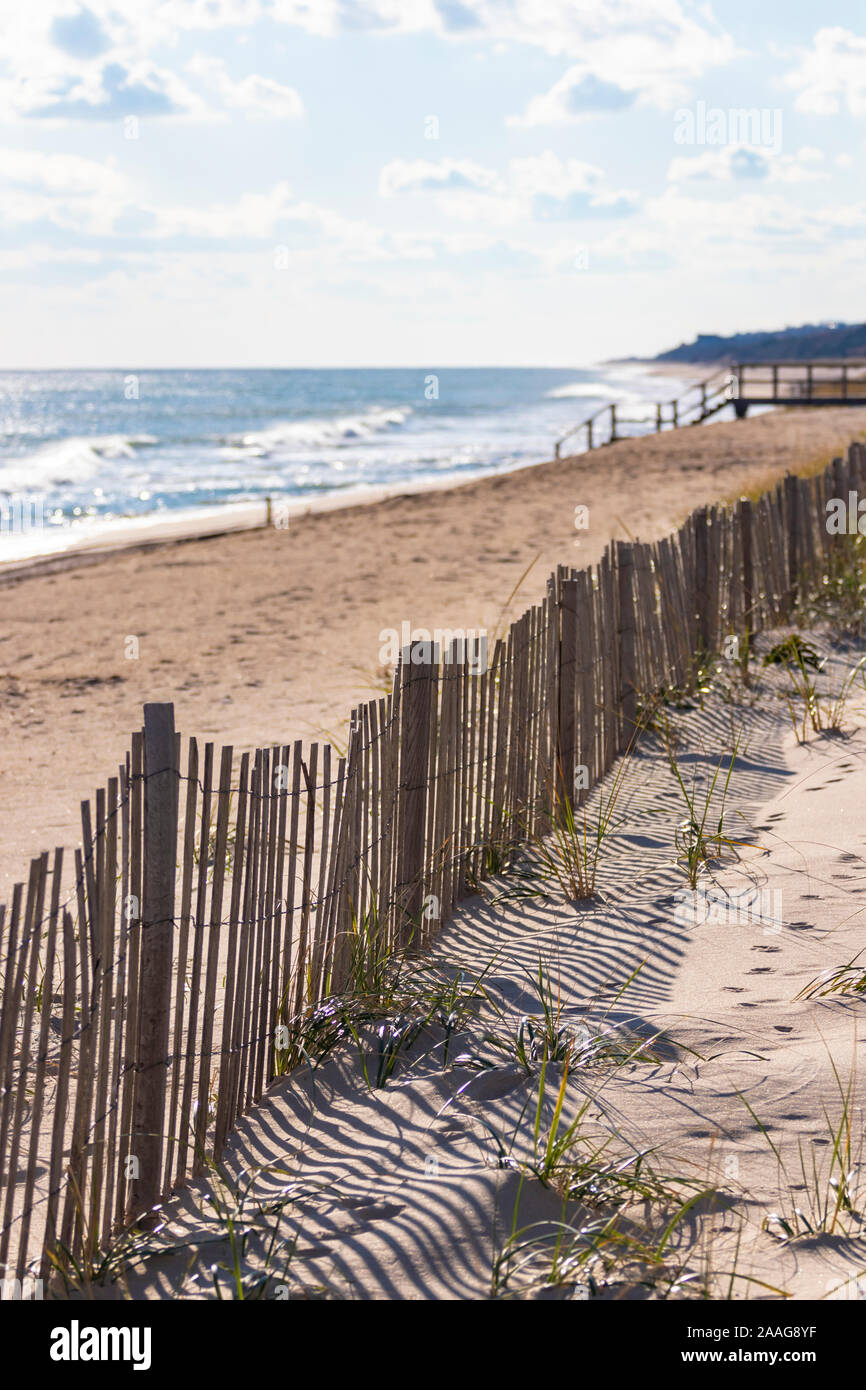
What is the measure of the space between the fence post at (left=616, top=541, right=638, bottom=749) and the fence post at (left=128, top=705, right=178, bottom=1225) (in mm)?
3389

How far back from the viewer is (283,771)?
10.1 feet

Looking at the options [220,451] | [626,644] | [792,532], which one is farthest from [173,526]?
[220,451]

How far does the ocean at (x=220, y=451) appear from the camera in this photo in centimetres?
2284

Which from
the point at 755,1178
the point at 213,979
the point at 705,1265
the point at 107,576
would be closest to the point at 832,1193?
the point at 755,1178

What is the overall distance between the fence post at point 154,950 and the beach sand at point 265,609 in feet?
7.71

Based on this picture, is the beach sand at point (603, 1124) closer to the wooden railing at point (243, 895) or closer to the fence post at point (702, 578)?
the wooden railing at point (243, 895)

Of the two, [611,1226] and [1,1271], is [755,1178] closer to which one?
[611,1226]

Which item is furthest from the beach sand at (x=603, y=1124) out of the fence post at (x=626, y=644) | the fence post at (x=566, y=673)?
the fence post at (x=626, y=644)

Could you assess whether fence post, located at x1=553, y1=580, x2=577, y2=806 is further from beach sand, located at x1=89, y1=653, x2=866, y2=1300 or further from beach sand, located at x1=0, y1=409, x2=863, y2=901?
beach sand, located at x1=0, y1=409, x2=863, y2=901

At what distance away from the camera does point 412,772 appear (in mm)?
3814

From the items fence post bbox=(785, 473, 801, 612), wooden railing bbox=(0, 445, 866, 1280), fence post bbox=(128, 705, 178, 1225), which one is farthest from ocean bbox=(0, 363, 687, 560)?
fence post bbox=(128, 705, 178, 1225)

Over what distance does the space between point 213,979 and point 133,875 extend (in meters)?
0.36

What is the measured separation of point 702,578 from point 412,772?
342 cm

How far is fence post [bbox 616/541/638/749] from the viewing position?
5723 millimetres
